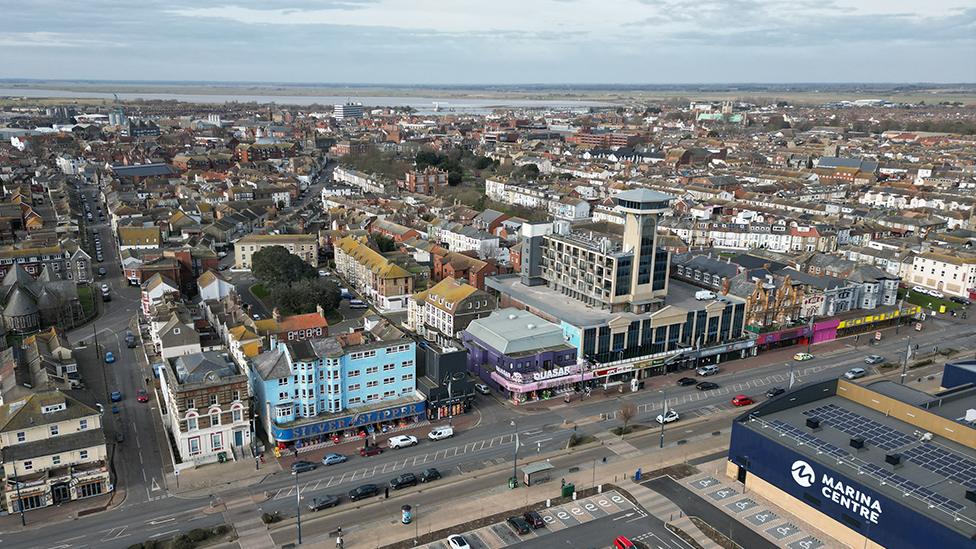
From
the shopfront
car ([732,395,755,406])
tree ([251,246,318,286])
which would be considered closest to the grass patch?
tree ([251,246,318,286])

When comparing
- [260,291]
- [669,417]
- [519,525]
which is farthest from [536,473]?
[260,291]

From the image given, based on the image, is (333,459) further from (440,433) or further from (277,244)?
(277,244)

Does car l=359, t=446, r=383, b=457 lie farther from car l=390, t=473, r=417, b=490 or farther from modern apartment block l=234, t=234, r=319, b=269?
modern apartment block l=234, t=234, r=319, b=269

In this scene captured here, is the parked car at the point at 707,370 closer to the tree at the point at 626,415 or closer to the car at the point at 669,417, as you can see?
the car at the point at 669,417

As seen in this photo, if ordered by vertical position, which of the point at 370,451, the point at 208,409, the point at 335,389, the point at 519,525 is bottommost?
the point at 370,451

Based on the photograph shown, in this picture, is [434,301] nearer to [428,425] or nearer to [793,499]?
[428,425]

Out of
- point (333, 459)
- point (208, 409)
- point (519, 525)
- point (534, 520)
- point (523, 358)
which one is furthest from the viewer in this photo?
point (523, 358)
